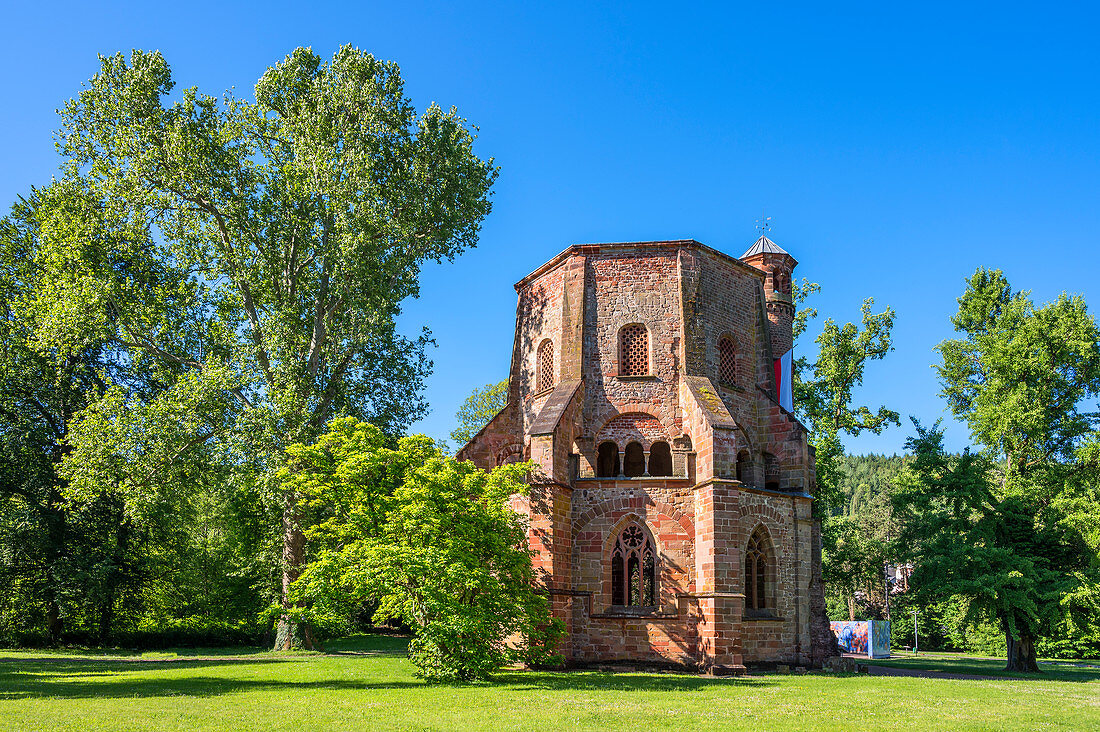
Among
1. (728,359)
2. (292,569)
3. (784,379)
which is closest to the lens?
(292,569)

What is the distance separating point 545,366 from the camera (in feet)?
84.4

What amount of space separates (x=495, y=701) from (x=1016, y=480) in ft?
80.2

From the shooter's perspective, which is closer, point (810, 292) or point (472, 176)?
point (472, 176)

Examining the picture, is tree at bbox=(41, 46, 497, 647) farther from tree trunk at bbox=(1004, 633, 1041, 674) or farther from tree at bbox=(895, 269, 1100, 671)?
tree trunk at bbox=(1004, 633, 1041, 674)

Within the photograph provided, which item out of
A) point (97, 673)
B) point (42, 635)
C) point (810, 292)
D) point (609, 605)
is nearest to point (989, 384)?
point (810, 292)

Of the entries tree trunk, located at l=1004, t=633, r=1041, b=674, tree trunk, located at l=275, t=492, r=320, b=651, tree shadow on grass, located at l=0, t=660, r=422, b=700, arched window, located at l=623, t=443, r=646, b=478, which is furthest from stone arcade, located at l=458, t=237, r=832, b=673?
tree trunk, located at l=1004, t=633, r=1041, b=674

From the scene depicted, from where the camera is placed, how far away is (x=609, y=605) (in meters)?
21.3

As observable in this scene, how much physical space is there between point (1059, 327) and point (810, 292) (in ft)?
31.6

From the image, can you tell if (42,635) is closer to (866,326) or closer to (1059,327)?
(866,326)

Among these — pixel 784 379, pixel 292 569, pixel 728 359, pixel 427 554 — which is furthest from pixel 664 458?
pixel 292 569

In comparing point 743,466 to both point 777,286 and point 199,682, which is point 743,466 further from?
point 199,682

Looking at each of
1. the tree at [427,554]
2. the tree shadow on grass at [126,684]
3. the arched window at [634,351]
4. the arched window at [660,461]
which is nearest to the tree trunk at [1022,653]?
the arched window at [660,461]

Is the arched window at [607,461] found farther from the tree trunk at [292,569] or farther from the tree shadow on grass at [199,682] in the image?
the tree trunk at [292,569]

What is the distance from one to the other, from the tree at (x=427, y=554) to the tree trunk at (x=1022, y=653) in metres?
19.3
